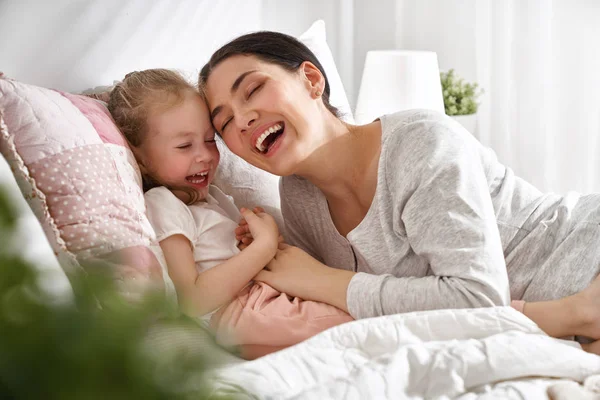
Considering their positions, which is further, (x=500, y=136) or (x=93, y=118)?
(x=500, y=136)

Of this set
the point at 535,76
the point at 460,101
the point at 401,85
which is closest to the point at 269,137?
the point at 401,85

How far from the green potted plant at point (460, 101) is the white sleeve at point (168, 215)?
5.90ft

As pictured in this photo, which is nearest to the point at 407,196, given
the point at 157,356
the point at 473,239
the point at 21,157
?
the point at 473,239

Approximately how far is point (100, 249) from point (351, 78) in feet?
8.07

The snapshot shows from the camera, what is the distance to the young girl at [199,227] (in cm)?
125

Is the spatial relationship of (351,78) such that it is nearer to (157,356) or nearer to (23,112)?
(23,112)

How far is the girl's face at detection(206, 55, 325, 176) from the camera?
1.36m

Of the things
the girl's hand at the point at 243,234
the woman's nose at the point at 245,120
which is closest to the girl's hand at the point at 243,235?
the girl's hand at the point at 243,234

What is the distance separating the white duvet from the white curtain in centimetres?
207

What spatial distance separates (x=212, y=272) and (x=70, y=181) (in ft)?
1.14

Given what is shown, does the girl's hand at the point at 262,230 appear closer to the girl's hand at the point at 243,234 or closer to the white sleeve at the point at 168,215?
the girl's hand at the point at 243,234

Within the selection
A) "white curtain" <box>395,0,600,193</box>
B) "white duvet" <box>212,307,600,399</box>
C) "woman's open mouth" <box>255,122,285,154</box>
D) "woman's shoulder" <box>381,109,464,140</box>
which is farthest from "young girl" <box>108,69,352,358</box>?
"white curtain" <box>395,0,600,193</box>

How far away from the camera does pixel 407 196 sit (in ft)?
4.21

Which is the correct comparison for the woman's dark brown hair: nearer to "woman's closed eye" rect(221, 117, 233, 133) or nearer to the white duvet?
"woman's closed eye" rect(221, 117, 233, 133)
